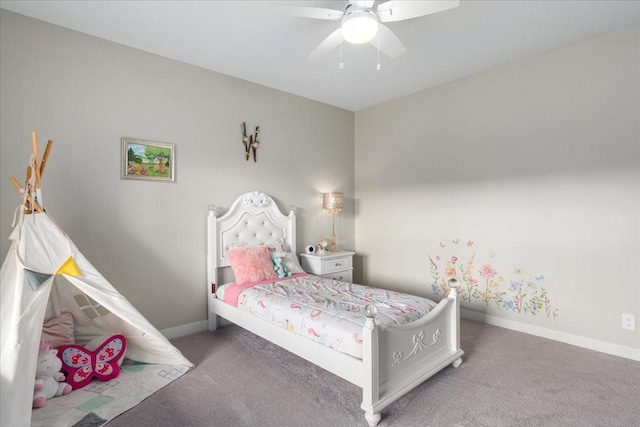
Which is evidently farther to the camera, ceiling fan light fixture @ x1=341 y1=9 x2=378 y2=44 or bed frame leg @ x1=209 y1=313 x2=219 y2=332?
bed frame leg @ x1=209 y1=313 x2=219 y2=332

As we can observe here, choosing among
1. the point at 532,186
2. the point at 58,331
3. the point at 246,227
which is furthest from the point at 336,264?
the point at 58,331

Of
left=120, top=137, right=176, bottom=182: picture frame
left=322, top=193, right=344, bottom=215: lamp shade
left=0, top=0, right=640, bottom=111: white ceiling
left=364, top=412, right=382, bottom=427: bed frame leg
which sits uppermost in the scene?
left=0, top=0, right=640, bottom=111: white ceiling

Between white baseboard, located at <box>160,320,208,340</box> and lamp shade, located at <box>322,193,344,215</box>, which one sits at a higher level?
lamp shade, located at <box>322,193,344,215</box>

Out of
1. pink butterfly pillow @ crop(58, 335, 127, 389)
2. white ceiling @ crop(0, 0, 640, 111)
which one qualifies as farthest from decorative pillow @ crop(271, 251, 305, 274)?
white ceiling @ crop(0, 0, 640, 111)

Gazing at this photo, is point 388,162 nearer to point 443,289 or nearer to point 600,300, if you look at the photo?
point 443,289

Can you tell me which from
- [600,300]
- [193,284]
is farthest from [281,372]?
[600,300]

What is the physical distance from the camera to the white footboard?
6.34ft

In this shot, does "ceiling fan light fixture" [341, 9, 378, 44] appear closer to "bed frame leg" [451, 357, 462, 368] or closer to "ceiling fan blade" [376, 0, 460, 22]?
"ceiling fan blade" [376, 0, 460, 22]

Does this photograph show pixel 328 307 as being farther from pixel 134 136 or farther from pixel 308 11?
pixel 134 136

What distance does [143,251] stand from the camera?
3.14 meters

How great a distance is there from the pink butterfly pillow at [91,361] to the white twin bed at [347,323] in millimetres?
953

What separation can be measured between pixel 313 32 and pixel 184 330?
307 cm

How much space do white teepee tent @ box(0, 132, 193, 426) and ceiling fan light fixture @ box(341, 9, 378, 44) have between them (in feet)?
7.40

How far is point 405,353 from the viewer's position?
2207mm
